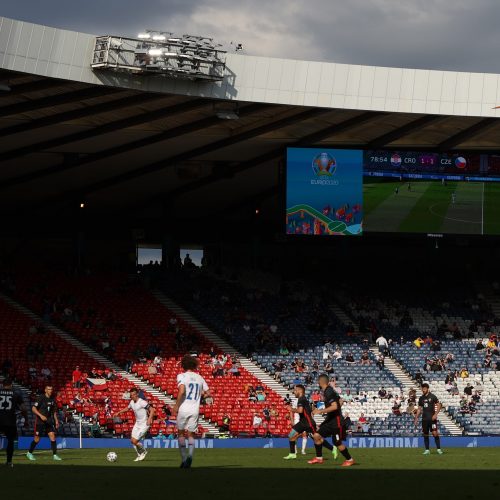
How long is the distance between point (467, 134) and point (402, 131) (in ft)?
8.84

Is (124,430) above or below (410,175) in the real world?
below

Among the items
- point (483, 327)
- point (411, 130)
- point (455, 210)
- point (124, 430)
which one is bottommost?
point (124, 430)

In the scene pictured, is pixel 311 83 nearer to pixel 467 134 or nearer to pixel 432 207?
pixel 432 207

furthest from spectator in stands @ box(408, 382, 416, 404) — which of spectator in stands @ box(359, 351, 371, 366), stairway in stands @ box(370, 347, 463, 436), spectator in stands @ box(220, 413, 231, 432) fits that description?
spectator in stands @ box(220, 413, 231, 432)

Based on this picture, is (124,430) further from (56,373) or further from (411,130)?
(411,130)

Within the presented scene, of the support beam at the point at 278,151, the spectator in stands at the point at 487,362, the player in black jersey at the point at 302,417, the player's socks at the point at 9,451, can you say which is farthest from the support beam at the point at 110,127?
the player's socks at the point at 9,451

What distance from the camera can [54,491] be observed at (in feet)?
42.7

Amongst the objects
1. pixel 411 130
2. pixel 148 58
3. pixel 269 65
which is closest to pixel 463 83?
pixel 411 130

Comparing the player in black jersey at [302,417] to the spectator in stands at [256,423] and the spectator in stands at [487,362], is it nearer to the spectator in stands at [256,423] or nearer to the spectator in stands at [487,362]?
the spectator in stands at [256,423]

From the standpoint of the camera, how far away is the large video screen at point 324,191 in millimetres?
43000

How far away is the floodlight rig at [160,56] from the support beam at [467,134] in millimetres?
11518

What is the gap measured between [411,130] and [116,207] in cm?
1721

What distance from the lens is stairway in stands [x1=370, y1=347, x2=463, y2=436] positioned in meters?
40.7

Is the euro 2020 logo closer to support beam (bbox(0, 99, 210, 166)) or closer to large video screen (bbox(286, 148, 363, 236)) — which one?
large video screen (bbox(286, 148, 363, 236))
